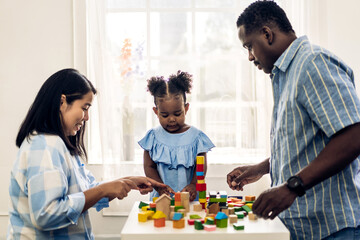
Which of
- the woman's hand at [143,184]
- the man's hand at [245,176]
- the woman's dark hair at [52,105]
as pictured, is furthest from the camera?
the man's hand at [245,176]

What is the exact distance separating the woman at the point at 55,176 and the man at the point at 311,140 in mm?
617

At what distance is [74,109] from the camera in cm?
165

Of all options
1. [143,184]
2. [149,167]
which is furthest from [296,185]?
[149,167]

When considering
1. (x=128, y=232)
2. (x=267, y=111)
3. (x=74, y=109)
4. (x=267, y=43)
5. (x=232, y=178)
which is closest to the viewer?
(x=128, y=232)

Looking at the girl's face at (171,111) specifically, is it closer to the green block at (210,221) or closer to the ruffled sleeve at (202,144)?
the ruffled sleeve at (202,144)

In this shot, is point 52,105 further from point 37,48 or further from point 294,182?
point 37,48

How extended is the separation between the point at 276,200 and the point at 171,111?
3.49ft

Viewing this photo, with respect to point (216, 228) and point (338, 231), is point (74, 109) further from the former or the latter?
point (338, 231)

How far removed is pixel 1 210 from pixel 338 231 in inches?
105

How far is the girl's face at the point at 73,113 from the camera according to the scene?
1635 mm

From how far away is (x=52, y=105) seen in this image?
1.60 meters

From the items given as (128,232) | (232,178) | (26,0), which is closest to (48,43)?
(26,0)

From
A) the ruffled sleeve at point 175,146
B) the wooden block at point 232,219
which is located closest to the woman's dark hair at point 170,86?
the ruffled sleeve at point 175,146

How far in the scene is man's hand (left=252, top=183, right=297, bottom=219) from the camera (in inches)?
49.0
